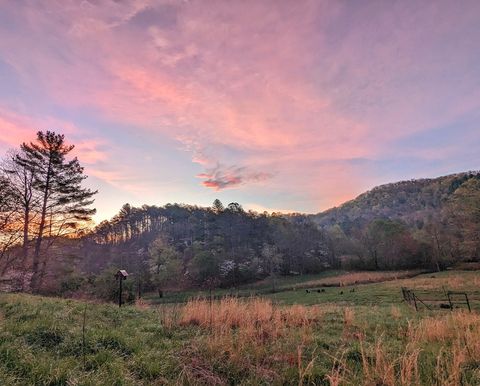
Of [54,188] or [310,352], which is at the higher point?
[54,188]

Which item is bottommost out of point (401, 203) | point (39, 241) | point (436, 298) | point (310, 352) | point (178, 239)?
point (436, 298)

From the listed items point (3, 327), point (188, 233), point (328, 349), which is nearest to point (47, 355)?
point (3, 327)

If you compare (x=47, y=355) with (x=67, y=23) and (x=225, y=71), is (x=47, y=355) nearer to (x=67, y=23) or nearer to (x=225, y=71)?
(x=67, y=23)

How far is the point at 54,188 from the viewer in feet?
89.9

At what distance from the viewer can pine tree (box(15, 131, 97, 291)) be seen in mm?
26094

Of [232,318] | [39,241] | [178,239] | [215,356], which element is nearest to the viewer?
[215,356]

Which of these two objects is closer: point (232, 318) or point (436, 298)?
point (232, 318)

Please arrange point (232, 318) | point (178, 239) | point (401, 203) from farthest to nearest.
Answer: point (401, 203) < point (178, 239) < point (232, 318)

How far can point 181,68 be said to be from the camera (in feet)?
50.2

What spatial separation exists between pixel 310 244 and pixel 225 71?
245 ft

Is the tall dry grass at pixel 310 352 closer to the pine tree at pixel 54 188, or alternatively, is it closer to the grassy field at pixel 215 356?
the grassy field at pixel 215 356

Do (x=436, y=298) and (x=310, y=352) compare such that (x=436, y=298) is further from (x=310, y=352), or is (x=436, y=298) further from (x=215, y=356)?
(x=215, y=356)

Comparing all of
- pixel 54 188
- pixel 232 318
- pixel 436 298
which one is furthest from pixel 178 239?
pixel 232 318

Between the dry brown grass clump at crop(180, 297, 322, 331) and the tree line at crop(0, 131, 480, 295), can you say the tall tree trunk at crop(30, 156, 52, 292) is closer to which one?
the tree line at crop(0, 131, 480, 295)
